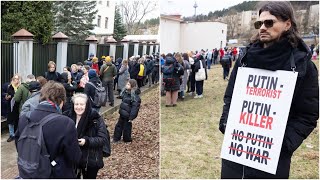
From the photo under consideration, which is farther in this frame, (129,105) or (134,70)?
(134,70)

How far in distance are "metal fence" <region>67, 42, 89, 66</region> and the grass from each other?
9.35 ft

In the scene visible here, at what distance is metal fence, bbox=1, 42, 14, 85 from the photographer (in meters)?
7.84

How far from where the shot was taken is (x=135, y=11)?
4.58 metres

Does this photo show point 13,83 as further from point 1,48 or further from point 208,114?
point 208,114

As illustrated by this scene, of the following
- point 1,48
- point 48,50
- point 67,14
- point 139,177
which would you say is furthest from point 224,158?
point 67,14

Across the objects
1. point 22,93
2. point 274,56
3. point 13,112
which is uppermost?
point 274,56

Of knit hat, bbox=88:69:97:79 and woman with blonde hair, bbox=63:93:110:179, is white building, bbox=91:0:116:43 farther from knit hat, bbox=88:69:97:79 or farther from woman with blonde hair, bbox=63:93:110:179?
woman with blonde hair, bbox=63:93:110:179

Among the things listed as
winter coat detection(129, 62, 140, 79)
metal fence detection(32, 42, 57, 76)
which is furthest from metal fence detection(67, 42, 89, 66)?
winter coat detection(129, 62, 140, 79)

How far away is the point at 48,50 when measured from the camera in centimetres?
959

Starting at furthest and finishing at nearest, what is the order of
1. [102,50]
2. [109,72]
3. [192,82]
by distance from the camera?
[192,82], [102,50], [109,72]

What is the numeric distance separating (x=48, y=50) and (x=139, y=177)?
6189mm

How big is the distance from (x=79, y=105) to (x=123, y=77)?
10.6 feet

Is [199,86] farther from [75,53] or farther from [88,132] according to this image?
[88,132]

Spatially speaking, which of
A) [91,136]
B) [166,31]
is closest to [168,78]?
[166,31]
